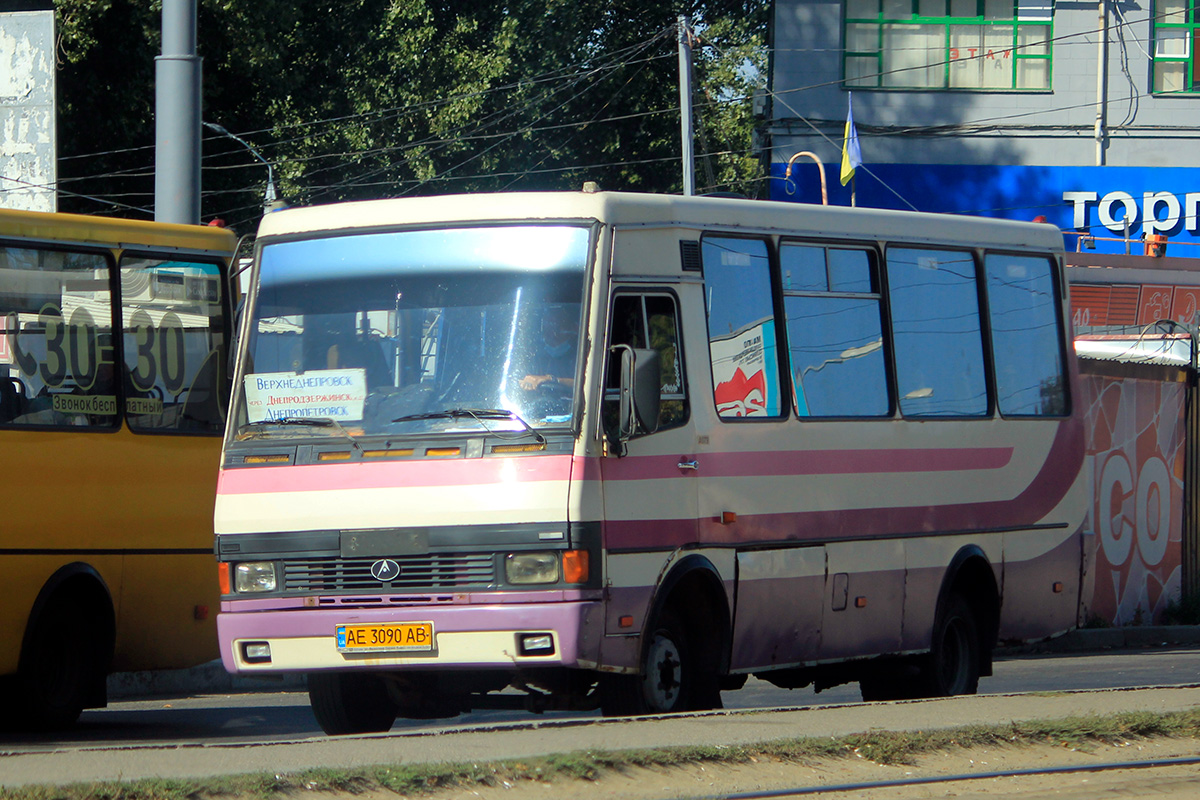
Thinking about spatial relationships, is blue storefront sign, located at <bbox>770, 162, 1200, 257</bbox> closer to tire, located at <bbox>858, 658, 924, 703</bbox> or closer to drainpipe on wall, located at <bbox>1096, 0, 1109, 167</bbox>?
drainpipe on wall, located at <bbox>1096, 0, 1109, 167</bbox>

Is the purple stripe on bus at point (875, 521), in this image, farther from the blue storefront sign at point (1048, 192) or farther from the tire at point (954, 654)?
the blue storefront sign at point (1048, 192)

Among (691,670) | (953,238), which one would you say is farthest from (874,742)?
(953,238)

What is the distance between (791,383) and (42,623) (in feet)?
14.8

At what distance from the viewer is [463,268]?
8.55m

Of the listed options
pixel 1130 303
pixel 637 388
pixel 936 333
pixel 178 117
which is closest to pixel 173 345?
pixel 178 117

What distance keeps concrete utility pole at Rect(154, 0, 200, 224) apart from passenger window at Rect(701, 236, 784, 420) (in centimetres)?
579

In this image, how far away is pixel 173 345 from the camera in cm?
1102

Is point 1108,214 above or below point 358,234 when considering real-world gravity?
above

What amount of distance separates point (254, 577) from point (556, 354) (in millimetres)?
1853

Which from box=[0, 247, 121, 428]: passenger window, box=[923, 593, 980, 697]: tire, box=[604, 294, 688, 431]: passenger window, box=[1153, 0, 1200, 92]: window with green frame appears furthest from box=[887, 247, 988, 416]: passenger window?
box=[1153, 0, 1200, 92]: window with green frame

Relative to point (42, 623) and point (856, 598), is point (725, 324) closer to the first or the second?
point (856, 598)

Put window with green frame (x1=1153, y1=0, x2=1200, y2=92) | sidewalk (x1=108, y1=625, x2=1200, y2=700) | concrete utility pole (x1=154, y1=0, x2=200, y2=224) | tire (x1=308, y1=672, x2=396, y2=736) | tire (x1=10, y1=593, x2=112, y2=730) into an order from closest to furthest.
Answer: tire (x1=308, y1=672, x2=396, y2=736) < tire (x1=10, y1=593, x2=112, y2=730) < sidewalk (x1=108, y1=625, x2=1200, y2=700) < concrete utility pole (x1=154, y1=0, x2=200, y2=224) < window with green frame (x1=1153, y1=0, x2=1200, y2=92)

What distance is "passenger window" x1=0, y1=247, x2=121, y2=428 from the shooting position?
392 inches

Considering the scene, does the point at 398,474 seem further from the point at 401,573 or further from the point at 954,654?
the point at 954,654
